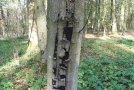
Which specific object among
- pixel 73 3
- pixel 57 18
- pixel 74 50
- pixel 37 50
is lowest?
pixel 37 50

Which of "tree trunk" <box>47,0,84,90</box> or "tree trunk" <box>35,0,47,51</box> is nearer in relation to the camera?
"tree trunk" <box>47,0,84,90</box>

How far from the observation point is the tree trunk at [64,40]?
86 centimetres

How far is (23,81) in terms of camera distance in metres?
4.10

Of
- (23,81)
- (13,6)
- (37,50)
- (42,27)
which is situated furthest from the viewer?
(13,6)

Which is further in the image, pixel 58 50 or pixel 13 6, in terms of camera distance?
pixel 13 6

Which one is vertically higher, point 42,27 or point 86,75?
point 42,27

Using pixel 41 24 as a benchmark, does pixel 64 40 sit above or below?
below

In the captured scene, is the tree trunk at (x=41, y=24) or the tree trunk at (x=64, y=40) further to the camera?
the tree trunk at (x=41, y=24)

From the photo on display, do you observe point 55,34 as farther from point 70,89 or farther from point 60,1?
point 70,89

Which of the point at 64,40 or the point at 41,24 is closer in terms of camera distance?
the point at 64,40

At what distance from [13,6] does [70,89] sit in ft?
106

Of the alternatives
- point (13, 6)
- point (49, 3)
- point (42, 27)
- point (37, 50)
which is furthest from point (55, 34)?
point (13, 6)

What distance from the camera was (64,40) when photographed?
0.90m

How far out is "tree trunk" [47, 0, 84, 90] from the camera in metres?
0.86
